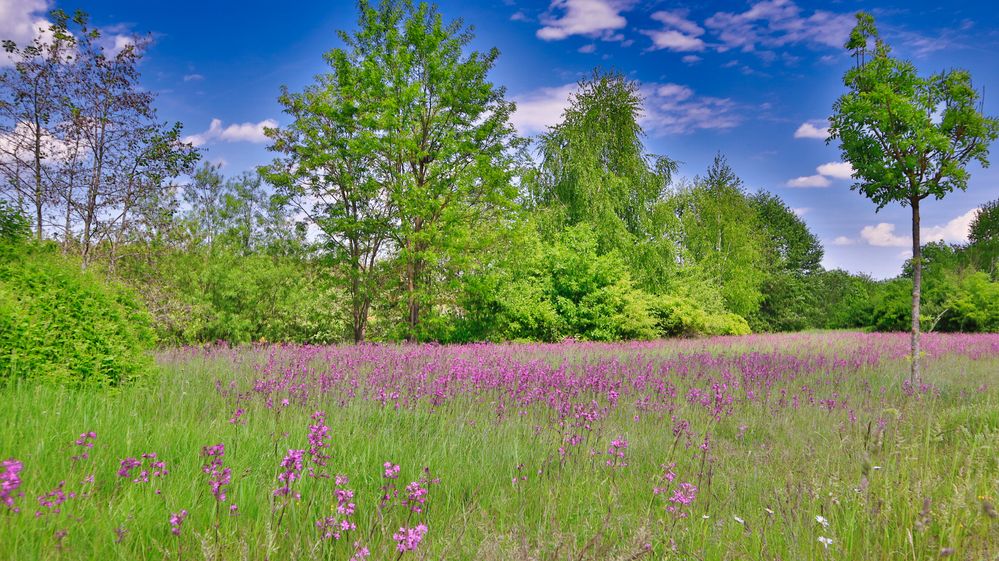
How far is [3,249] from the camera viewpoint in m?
5.00

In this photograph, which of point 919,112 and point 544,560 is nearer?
point 544,560

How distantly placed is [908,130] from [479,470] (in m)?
7.14

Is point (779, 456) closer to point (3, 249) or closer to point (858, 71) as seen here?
point (858, 71)

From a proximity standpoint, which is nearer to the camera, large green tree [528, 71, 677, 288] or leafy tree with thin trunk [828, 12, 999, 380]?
leafy tree with thin trunk [828, 12, 999, 380]

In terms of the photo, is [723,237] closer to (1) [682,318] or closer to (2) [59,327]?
(1) [682,318]

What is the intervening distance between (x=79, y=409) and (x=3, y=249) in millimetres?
2628

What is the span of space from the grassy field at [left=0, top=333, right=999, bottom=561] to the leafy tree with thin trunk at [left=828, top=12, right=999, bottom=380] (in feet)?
8.22

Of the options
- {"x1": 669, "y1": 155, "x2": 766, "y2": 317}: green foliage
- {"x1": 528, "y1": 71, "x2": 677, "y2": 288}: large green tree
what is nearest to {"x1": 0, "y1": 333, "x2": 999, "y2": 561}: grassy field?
{"x1": 528, "y1": 71, "x2": 677, "y2": 288}: large green tree

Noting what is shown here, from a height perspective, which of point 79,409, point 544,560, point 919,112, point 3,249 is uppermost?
point 919,112

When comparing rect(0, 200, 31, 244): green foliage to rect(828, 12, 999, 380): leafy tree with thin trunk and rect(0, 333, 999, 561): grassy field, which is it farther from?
rect(828, 12, 999, 380): leafy tree with thin trunk

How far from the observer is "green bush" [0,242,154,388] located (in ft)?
14.1

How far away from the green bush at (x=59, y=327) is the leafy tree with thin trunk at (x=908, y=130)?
893 centimetres

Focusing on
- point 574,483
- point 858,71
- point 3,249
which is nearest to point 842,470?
point 574,483

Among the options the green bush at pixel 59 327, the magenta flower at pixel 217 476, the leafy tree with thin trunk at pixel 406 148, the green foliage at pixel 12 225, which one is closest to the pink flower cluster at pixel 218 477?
the magenta flower at pixel 217 476
